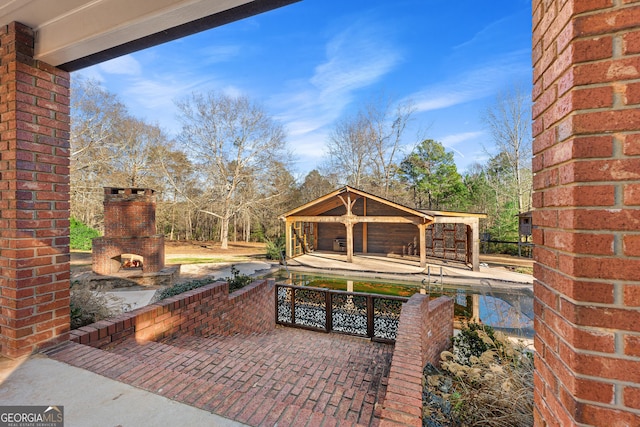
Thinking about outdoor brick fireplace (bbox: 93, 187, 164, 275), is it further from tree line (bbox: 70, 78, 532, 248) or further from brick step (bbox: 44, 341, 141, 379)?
tree line (bbox: 70, 78, 532, 248)

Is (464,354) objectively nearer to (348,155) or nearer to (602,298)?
(602,298)

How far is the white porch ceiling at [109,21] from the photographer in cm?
165

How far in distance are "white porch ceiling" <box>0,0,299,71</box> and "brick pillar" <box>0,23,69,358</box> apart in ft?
0.66

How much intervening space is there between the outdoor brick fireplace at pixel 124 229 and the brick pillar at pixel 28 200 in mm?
6351

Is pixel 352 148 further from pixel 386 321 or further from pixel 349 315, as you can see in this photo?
pixel 386 321


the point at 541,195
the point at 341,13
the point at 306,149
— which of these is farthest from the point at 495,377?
the point at 306,149

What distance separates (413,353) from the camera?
2.44 metres

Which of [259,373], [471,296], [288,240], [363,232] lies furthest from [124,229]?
[363,232]

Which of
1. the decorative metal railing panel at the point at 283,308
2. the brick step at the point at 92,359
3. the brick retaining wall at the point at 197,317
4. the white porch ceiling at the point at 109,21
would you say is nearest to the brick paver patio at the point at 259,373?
the brick step at the point at 92,359

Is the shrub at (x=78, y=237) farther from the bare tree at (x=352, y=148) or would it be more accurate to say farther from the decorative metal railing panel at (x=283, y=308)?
the bare tree at (x=352, y=148)

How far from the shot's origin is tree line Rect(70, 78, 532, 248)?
15445 mm

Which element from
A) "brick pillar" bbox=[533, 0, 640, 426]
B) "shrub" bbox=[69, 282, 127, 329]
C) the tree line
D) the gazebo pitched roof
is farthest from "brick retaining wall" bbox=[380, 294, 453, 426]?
the tree line

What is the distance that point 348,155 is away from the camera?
20484 mm

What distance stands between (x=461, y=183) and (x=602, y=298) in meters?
21.4
